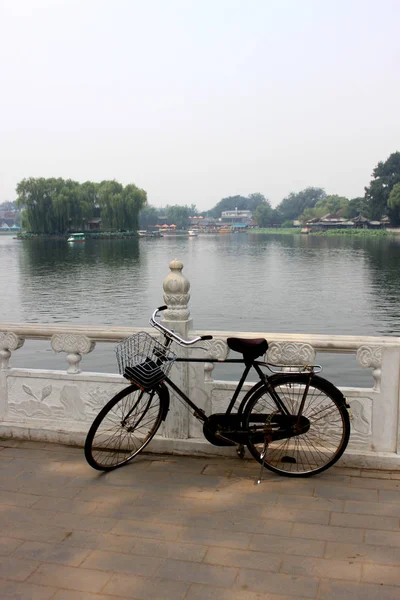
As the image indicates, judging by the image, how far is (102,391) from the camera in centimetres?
404

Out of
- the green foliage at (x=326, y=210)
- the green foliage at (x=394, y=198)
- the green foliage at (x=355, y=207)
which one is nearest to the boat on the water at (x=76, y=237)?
the green foliage at (x=394, y=198)

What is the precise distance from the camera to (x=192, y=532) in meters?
2.88

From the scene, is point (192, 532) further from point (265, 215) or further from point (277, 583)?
point (265, 215)

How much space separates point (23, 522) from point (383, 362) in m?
2.21

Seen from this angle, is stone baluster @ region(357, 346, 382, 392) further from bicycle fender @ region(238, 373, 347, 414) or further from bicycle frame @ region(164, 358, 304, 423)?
bicycle frame @ region(164, 358, 304, 423)

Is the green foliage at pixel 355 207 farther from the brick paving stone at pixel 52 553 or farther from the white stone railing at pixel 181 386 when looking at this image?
the brick paving stone at pixel 52 553

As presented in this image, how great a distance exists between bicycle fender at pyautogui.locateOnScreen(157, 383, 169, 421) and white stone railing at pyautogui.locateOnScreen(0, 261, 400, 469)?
0.16 metres

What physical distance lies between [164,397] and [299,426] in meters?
0.84

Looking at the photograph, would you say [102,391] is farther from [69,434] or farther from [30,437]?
[30,437]

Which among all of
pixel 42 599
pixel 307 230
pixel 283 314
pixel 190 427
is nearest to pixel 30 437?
pixel 190 427

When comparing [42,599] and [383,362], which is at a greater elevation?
[383,362]

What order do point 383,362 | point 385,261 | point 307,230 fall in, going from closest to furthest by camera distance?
1. point 383,362
2. point 385,261
3. point 307,230

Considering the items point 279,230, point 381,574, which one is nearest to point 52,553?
point 381,574

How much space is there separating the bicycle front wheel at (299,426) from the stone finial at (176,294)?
0.76 meters
